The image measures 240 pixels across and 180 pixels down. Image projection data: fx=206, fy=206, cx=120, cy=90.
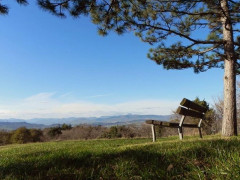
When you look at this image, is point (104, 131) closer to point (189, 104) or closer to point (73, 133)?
point (73, 133)

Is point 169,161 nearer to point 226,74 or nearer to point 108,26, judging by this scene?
point 108,26

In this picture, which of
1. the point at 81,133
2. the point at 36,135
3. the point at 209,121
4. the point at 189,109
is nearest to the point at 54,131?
the point at 36,135

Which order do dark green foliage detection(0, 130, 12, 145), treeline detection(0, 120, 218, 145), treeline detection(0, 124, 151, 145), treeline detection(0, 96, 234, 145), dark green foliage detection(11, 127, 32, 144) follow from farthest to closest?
dark green foliage detection(0, 130, 12, 145) → dark green foliage detection(11, 127, 32, 144) → treeline detection(0, 124, 151, 145) → treeline detection(0, 120, 218, 145) → treeline detection(0, 96, 234, 145)

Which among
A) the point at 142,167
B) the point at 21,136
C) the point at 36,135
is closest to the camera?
the point at 142,167

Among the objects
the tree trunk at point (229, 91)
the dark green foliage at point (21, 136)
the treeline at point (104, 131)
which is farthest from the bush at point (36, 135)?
the tree trunk at point (229, 91)

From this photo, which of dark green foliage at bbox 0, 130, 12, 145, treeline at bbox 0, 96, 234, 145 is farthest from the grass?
dark green foliage at bbox 0, 130, 12, 145

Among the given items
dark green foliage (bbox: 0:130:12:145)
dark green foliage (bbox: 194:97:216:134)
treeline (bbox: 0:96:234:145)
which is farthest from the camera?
dark green foliage (bbox: 0:130:12:145)

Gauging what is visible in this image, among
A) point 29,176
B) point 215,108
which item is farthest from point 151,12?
point 215,108

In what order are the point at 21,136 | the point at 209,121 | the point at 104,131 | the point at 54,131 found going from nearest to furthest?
the point at 209,121, the point at 104,131, the point at 21,136, the point at 54,131

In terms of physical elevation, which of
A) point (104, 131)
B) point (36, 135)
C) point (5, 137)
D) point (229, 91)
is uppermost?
point (229, 91)

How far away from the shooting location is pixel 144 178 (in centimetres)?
217

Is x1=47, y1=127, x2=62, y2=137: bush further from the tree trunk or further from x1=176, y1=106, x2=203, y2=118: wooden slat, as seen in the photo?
the tree trunk

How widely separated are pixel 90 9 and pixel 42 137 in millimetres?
31008

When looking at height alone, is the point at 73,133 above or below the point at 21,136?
above
